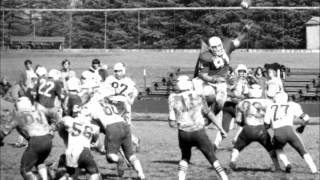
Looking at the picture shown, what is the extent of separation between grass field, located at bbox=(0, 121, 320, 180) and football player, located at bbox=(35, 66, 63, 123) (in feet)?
3.05

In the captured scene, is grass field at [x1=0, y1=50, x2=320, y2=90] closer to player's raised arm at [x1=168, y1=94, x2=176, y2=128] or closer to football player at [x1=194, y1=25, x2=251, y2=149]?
football player at [x1=194, y1=25, x2=251, y2=149]

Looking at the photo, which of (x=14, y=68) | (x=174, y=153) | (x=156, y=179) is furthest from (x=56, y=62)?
(x=156, y=179)

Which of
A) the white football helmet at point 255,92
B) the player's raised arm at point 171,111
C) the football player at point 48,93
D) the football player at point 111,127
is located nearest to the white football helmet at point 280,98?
the white football helmet at point 255,92

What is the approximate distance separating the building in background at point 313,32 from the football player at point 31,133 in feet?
53.0

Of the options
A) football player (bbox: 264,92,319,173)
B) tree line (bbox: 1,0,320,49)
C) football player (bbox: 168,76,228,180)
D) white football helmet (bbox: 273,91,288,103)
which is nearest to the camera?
football player (bbox: 168,76,228,180)

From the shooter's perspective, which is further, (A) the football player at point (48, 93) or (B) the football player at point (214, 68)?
(A) the football player at point (48, 93)

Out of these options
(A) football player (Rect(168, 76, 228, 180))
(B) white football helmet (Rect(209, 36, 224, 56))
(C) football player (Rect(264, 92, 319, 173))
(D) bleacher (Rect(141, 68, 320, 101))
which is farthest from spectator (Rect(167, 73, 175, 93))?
(A) football player (Rect(168, 76, 228, 180))

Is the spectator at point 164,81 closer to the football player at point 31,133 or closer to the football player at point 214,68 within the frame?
the football player at point 214,68

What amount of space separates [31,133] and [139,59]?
15412 mm

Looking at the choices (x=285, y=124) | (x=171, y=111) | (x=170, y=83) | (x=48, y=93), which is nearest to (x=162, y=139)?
(x=48, y=93)

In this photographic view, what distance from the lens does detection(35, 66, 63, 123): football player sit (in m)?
16.6

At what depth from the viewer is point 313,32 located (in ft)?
87.0

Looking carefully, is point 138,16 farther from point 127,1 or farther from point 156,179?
point 156,179

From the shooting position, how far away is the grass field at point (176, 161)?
532 inches
